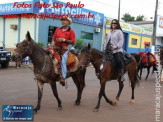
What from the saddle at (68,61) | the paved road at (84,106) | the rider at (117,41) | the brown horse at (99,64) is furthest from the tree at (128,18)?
the saddle at (68,61)

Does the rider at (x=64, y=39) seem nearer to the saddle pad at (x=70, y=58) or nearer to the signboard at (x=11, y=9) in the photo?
the saddle pad at (x=70, y=58)

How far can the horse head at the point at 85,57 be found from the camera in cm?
603

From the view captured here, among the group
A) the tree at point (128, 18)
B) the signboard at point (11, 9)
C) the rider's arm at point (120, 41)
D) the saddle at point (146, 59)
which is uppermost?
the tree at point (128, 18)

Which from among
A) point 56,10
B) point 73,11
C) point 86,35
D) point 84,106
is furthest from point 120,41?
point 86,35

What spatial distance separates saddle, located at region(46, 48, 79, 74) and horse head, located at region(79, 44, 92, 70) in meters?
0.33

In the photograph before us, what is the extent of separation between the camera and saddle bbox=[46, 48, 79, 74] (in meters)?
5.83

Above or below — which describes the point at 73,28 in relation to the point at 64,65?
above

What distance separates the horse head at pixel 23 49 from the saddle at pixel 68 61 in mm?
648

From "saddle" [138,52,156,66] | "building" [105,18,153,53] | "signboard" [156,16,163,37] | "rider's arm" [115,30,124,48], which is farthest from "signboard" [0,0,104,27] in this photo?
"rider's arm" [115,30,124,48]

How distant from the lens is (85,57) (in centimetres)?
610

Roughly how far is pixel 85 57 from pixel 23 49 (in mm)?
1741

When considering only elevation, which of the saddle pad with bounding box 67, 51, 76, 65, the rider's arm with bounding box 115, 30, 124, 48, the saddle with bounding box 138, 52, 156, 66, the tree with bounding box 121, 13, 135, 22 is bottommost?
the saddle with bounding box 138, 52, 156, 66

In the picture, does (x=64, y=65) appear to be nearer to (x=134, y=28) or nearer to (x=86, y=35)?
(x=86, y=35)

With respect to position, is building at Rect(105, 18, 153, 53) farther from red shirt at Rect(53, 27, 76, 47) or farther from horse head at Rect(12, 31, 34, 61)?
horse head at Rect(12, 31, 34, 61)
